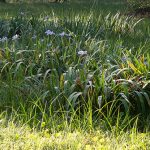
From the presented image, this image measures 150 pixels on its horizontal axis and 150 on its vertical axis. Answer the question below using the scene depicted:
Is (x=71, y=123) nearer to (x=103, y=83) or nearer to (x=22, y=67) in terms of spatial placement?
(x=103, y=83)

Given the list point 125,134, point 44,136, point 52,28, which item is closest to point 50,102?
point 44,136

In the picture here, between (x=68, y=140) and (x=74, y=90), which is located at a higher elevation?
(x=74, y=90)

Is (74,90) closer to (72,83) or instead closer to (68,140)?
(72,83)

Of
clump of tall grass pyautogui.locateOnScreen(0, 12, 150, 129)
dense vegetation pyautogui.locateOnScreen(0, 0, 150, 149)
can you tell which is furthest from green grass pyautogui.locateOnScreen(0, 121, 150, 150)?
clump of tall grass pyautogui.locateOnScreen(0, 12, 150, 129)

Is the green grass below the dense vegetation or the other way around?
below

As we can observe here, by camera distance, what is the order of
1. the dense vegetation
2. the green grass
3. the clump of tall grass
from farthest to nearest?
the clump of tall grass < the dense vegetation < the green grass

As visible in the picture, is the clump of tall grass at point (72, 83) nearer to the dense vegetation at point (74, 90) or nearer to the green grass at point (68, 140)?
the dense vegetation at point (74, 90)

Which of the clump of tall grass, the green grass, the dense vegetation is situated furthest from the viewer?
the clump of tall grass

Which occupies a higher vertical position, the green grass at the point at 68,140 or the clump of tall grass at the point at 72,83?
the clump of tall grass at the point at 72,83

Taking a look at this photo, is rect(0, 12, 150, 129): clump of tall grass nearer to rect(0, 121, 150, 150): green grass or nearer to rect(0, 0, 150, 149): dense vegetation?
rect(0, 0, 150, 149): dense vegetation

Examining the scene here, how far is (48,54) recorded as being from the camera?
5090 millimetres

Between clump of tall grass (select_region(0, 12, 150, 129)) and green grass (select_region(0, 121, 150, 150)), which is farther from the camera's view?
clump of tall grass (select_region(0, 12, 150, 129))

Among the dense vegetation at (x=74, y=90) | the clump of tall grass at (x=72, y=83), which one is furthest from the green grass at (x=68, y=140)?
the clump of tall grass at (x=72, y=83)

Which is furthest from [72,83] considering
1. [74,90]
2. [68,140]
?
[68,140]
